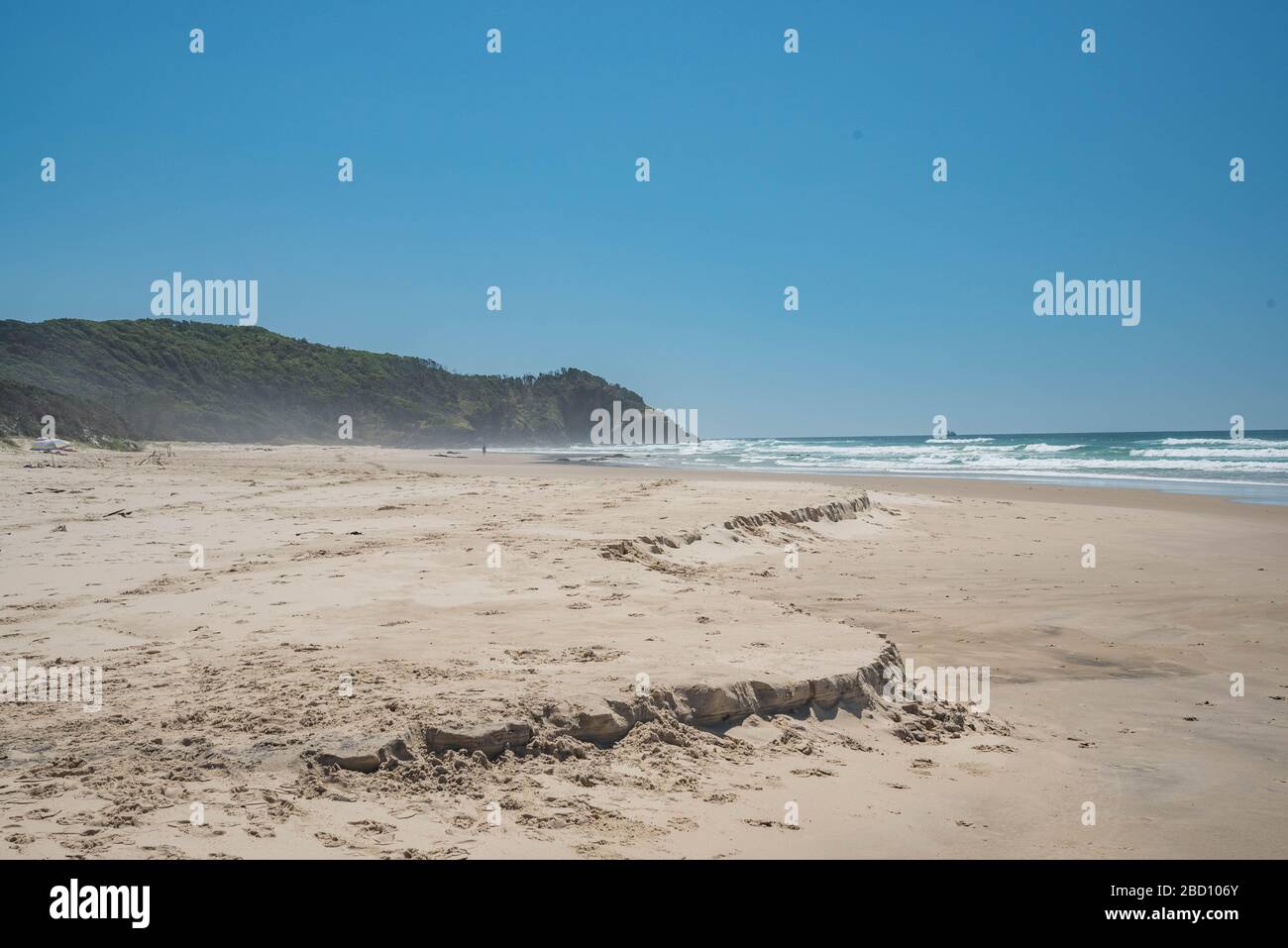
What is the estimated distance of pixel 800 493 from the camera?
48.2 feet

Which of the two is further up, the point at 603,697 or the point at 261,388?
the point at 261,388

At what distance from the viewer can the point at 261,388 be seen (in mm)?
64500

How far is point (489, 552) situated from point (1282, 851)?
615 cm

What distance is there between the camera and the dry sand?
3.14m

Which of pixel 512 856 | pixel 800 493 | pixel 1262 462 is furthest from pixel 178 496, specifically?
pixel 1262 462

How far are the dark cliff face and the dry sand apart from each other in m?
27.8

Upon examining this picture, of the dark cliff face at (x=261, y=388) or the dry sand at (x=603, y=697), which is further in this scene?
the dark cliff face at (x=261, y=388)

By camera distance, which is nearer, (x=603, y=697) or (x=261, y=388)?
(x=603, y=697)

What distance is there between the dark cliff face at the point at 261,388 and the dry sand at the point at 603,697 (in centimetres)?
2778

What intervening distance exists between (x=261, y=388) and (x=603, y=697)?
67.9 m

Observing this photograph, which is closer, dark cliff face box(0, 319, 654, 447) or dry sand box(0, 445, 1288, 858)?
dry sand box(0, 445, 1288, 858)

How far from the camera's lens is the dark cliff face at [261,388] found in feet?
165
